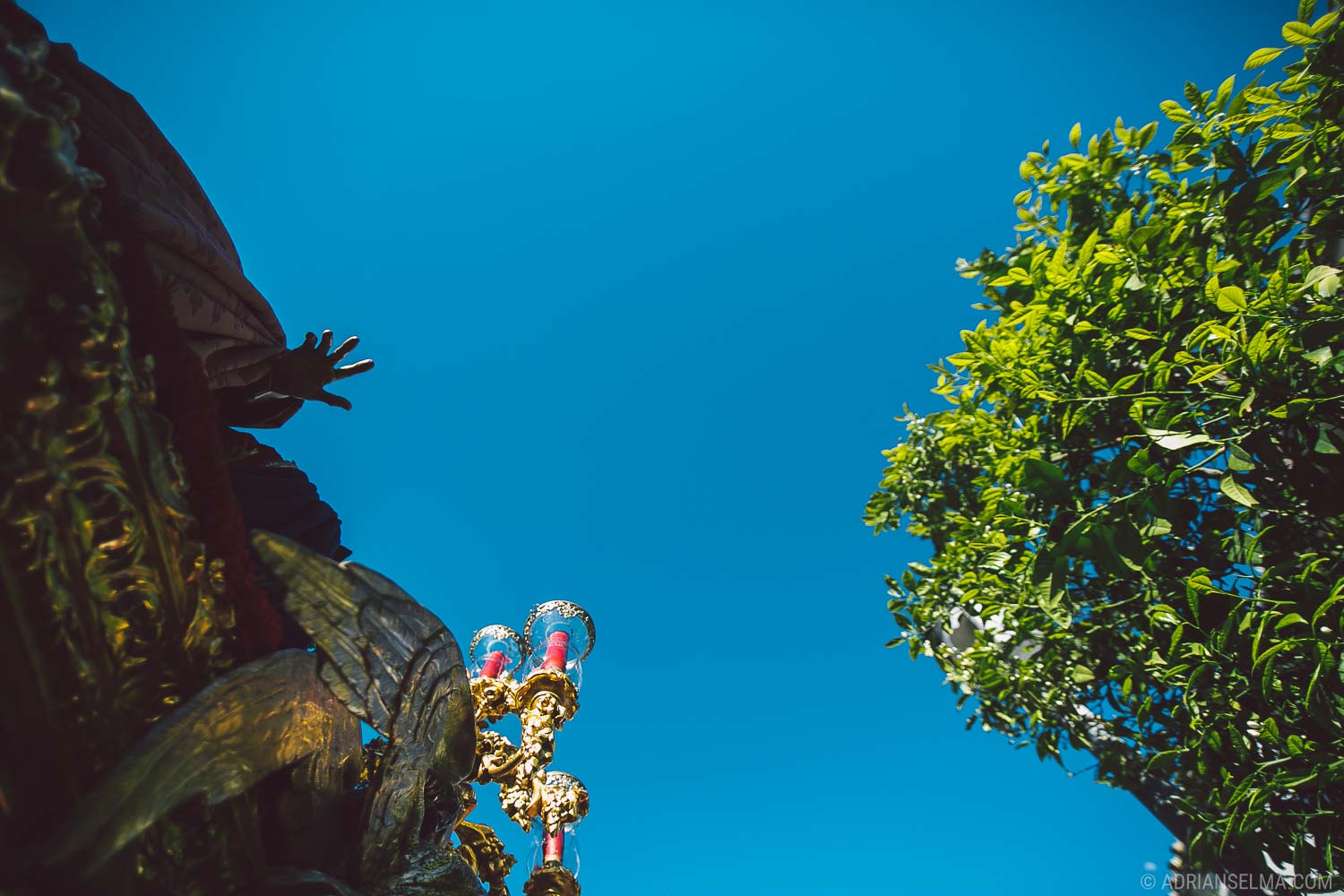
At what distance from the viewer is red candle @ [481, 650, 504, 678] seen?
5.72 meters

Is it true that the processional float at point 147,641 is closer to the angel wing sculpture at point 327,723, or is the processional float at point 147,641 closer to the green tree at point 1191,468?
the angel wing sculpture at point 327,723

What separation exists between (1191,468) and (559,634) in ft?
16.9

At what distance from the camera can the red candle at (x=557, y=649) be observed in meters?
5.55

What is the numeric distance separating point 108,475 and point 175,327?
1.96 ft

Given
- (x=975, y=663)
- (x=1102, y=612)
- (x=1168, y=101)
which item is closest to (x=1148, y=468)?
(x=1102, y=612)

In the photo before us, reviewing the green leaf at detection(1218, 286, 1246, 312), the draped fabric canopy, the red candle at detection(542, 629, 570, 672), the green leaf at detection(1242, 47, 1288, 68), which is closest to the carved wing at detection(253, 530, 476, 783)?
Result: the draped fabric canopy

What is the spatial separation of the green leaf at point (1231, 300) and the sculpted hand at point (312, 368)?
15.3 feet

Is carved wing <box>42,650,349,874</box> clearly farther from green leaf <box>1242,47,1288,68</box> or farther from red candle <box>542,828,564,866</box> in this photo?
green leaf <box>1242,47,1288,68</box>

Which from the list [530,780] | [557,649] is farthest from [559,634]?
[530,780]

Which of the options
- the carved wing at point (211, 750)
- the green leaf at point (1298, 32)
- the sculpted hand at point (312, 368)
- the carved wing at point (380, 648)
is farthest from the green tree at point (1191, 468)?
the sculpted hand at point (312, 368)

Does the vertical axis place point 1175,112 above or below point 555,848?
above

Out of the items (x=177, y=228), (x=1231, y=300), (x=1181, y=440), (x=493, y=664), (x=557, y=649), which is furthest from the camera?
(x=493, y=664)

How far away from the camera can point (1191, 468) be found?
300 cm

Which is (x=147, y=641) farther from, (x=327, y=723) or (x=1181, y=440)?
(x=1181, y=440)
